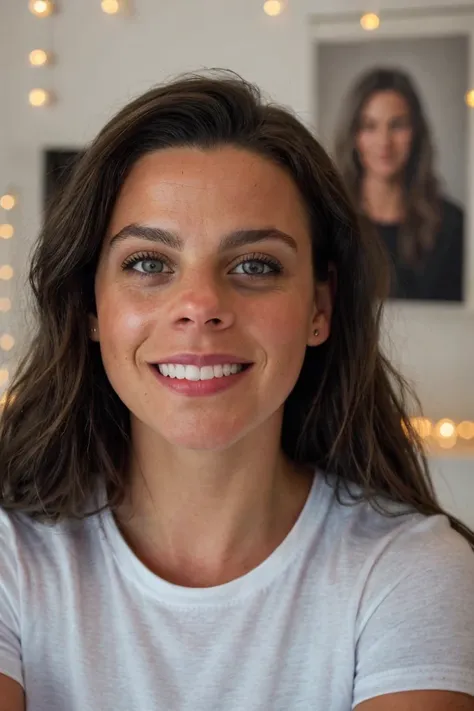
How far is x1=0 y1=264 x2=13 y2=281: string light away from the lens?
2.54 metres

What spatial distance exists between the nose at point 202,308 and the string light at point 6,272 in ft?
5.15

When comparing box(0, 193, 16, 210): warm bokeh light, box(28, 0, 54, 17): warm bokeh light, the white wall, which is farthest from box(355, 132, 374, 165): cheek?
box(0, 193, 16, 210): warm bokeh light

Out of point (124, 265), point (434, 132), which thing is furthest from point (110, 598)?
point (434, 132)

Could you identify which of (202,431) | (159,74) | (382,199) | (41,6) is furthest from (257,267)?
(159,74)

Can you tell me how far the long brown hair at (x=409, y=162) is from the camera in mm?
2264

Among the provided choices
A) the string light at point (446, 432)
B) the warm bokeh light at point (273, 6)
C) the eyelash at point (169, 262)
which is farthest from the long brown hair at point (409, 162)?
the eyelash at point (169, 262)

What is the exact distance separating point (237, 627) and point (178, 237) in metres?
0.52

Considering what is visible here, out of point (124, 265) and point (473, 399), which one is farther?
point (473, 399)

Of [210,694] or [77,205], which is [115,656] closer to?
[210,694]

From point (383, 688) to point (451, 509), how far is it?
4.37 feet

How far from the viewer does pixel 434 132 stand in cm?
226

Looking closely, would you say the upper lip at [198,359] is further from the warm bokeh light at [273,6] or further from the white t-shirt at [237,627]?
the warm bokeh light at [273,6]

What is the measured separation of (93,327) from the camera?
127cm

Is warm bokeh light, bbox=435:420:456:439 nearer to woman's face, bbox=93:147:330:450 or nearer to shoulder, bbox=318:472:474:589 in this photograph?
shoulder, bbox=318:472:474:589
